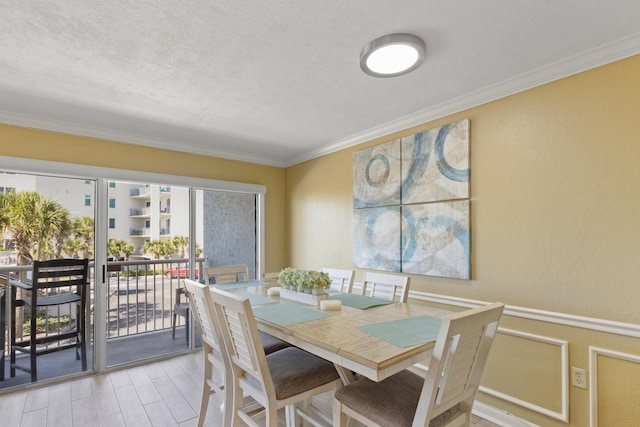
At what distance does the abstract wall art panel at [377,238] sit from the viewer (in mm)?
2934

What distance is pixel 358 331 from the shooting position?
5.14 ft

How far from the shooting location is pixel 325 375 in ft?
5.69

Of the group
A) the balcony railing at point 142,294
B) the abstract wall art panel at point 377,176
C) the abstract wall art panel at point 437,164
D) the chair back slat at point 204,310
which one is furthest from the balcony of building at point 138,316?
the abstract wall art panel at point 437,164

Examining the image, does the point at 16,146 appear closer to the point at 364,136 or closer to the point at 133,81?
the point at 133,81

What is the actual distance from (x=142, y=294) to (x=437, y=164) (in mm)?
3475

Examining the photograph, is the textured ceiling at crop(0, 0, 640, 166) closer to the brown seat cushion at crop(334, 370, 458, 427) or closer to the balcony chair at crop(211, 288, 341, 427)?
the balcony chair at crop(211, 288, 341, 427)

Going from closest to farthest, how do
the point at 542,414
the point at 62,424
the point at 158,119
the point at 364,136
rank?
the point at 542,414 < the point at 62,424 < the point at 158,119 < the point at 364,136

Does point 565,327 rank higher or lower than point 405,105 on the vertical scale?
lower

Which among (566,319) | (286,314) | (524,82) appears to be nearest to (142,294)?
(286,314)

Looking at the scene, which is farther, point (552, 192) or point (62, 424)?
point (62, 424)

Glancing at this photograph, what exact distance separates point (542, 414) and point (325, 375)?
146 centimetres

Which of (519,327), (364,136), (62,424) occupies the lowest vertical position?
(62,424)

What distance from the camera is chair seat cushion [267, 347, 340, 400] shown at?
1621 mm

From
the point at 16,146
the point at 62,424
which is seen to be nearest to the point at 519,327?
the point at 62,424
